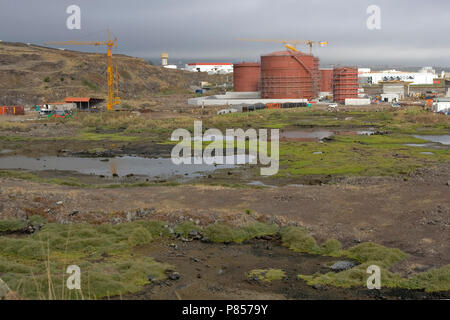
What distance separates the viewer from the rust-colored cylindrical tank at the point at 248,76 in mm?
99188

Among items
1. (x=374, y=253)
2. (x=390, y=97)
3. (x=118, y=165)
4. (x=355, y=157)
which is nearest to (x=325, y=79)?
(x=390, y=97)

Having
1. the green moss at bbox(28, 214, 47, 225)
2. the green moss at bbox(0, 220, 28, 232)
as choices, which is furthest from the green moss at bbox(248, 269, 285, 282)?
the green moss at bbox(0, 220, 28, 232)

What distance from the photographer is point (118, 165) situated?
33.2 m

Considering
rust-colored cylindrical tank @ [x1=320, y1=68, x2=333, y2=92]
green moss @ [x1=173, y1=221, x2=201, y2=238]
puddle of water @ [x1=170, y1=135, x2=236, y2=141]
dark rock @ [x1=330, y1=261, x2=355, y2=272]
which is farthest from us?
rust-colored cylindrical tank @ [x1=320, y1=68, x2=333, y2=92]

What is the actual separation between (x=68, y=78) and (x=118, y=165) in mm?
75145

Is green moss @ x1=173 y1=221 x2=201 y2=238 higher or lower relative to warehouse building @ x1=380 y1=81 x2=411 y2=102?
lower

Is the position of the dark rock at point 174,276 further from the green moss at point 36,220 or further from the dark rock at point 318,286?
the green moss at point 36,220

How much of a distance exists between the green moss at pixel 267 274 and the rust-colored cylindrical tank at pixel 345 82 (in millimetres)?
75944

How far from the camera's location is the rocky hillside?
90.4m

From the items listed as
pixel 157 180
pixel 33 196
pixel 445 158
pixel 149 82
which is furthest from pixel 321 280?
pixel 149 82

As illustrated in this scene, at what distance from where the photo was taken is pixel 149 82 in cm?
12269

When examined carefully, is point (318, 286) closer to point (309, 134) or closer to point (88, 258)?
point (88, 258)

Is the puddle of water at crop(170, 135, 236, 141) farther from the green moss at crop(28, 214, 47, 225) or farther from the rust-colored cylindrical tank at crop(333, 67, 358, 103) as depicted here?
the rust-colored cylindrical tank at crop(333, 67, 358, 103)

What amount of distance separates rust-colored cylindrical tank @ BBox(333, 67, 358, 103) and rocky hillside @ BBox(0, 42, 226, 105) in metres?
39.4
